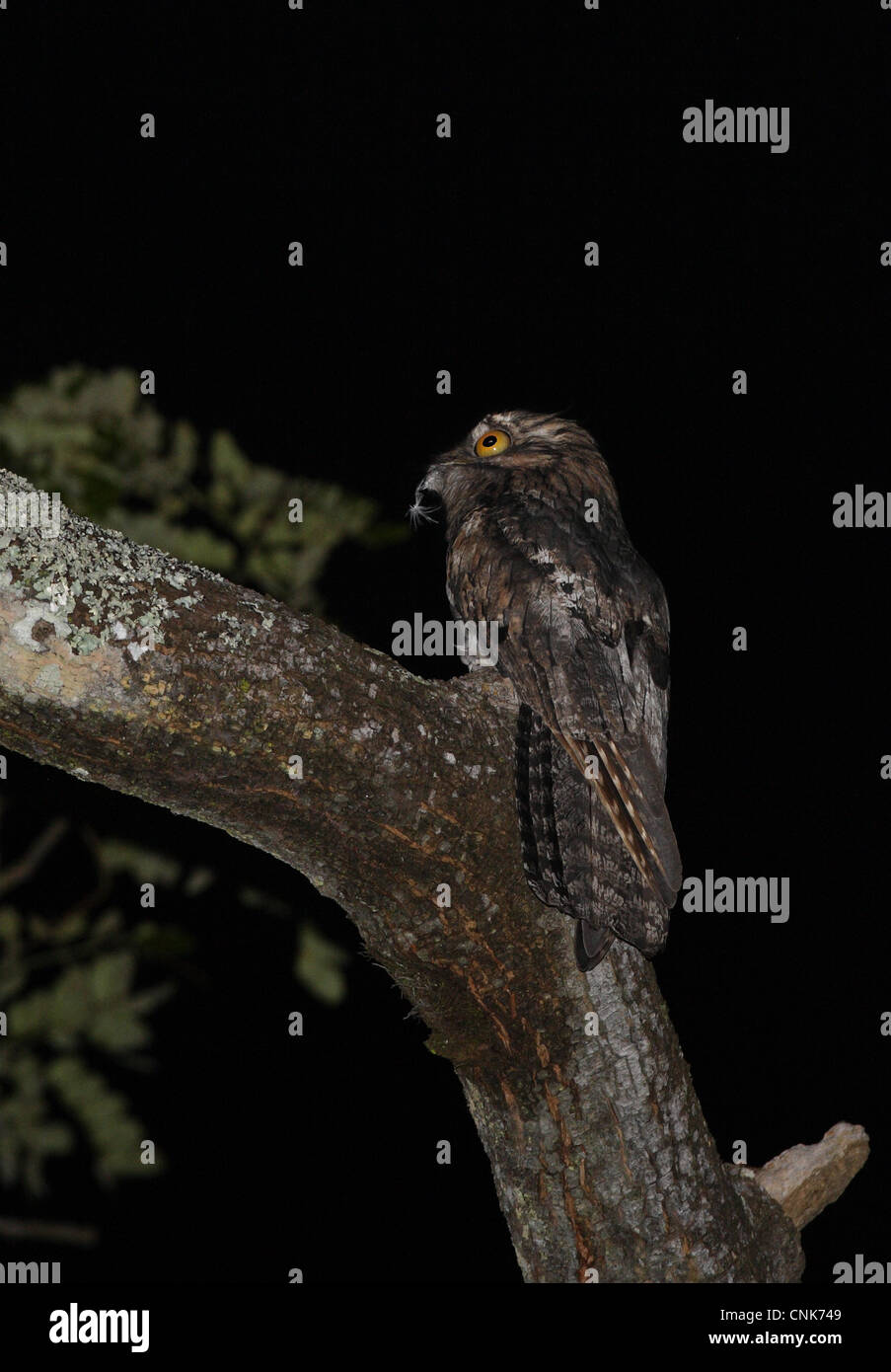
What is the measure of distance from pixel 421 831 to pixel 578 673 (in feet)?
1.79

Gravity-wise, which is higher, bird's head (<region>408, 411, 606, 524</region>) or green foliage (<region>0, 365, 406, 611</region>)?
bird's head (<region>408, 411, 606, 524</region>)

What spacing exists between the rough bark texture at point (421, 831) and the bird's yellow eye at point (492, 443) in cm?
109

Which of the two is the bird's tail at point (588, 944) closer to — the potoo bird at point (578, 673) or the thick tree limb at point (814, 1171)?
the potoo bird at point (578, 673)

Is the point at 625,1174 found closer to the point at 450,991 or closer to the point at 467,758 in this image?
the point at 450,991

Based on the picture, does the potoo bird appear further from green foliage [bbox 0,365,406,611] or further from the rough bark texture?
green foliage [bbox 0,365,406,611]

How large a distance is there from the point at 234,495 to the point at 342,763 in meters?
0.64

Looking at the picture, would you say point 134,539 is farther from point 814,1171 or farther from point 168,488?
point 814,1171

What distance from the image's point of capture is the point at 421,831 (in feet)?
5.82

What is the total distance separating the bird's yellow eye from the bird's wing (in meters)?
0.39

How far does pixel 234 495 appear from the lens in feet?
6.57

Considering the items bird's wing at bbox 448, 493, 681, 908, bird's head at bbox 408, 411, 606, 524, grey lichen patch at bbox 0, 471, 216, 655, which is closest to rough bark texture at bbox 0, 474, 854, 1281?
grey lichen patch at bbox 0, 471, 216, 655

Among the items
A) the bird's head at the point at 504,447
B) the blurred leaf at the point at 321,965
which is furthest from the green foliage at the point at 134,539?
the bird's head at the point at 504,447

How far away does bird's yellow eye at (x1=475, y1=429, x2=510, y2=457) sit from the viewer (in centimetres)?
296

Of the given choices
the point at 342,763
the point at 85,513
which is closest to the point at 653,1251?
the point at 342,763
